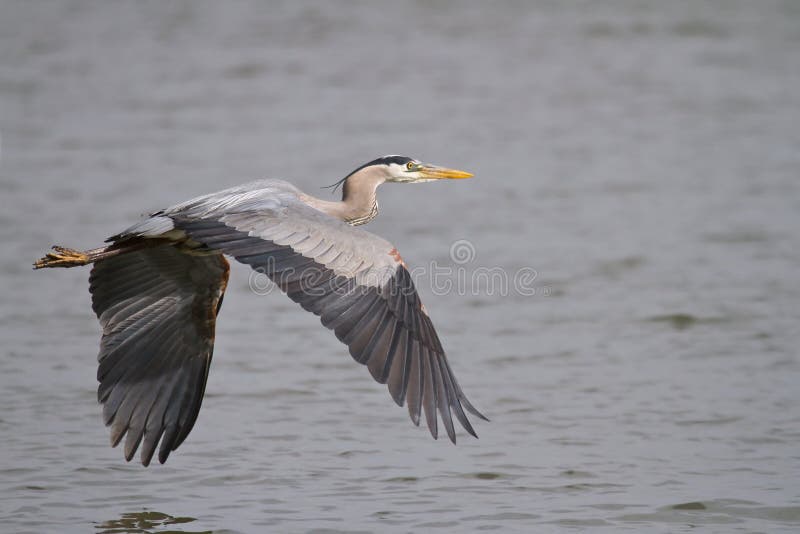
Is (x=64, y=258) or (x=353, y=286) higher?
(x=64, y=258)

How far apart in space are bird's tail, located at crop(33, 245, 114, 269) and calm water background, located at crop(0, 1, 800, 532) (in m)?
1.30

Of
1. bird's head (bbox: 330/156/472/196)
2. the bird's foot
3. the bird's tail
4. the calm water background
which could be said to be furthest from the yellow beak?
the bird's foot

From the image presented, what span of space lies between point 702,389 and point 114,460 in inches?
163

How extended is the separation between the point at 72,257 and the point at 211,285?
86 centimetres

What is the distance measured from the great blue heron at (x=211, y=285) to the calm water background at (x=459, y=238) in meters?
0.51

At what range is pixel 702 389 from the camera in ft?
30.5

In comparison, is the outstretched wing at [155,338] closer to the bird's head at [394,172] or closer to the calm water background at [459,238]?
the calm water background at [459,238]

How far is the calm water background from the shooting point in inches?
305

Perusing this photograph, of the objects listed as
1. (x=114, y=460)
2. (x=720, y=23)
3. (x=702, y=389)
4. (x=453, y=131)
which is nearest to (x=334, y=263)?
(x=114, y=460)

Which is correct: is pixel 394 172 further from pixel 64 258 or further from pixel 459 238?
pixel 459 238

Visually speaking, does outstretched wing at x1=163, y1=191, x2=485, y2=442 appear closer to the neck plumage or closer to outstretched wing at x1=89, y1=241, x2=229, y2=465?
outstretched wing at x1=89, y1=241, x2=229, y2=465

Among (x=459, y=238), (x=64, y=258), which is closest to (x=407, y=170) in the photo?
(x=64, y=258)

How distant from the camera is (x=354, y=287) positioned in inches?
264

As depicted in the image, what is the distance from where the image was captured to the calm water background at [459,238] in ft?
25.4
